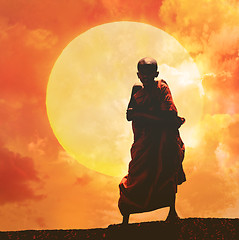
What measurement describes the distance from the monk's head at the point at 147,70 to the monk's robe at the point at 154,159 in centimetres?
26

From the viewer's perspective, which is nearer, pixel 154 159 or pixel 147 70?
pixel 154 159

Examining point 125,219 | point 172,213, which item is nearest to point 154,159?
point 172,213

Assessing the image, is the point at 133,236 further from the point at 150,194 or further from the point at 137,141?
the point at 137,141

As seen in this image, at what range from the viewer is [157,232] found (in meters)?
9.20

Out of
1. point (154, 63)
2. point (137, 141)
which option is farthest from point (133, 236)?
point (154, 63)

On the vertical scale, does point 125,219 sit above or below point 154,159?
below

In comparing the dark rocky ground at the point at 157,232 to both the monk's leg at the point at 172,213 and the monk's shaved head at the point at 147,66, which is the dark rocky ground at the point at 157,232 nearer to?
the monk's leg at the point at 172,213

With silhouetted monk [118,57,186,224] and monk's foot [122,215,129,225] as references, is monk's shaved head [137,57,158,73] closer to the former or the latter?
silhouetted monk [118,57,186,224]

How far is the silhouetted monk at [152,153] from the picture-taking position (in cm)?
914

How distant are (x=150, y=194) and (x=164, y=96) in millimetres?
2295

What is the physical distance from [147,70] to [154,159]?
2.10 metres

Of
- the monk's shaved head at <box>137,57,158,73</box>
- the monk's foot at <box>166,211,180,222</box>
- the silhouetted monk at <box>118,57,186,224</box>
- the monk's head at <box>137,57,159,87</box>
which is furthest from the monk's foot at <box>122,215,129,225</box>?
the monk's shaved head at <box>137,57,158,73</box>

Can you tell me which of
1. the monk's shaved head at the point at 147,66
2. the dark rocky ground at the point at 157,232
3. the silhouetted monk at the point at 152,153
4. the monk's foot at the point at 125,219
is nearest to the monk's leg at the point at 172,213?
the silhouetted monk at the point at 152,153

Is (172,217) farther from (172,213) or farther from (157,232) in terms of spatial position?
(157,232)
